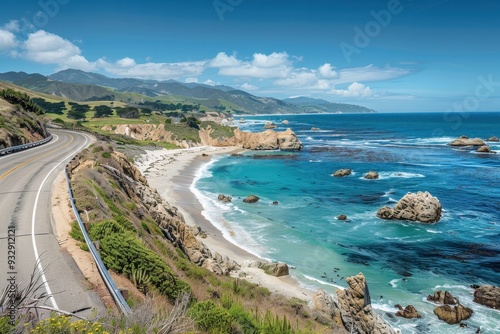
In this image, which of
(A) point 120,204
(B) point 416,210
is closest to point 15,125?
(A) point 120,204

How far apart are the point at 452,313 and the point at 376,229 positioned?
15.8 metres

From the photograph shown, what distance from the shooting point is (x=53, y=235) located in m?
15.0

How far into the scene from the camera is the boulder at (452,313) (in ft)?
67.1

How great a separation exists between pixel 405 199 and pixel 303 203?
1290 centimetres

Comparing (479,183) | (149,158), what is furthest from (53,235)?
(149,158)

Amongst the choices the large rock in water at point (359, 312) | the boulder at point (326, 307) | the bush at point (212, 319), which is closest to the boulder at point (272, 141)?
the large rock in water at point (359, 312)

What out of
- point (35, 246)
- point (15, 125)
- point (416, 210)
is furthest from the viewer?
point (15, 125)

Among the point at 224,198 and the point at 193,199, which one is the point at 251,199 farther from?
the point at 193,199

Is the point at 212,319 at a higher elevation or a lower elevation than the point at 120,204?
higher

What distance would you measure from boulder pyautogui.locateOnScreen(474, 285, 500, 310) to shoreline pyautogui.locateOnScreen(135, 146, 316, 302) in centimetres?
1119

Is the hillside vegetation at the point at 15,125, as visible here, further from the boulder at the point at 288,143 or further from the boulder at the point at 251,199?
the boulder at the point at 288,143

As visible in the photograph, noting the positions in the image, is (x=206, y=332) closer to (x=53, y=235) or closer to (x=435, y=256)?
(x=53, y=235)

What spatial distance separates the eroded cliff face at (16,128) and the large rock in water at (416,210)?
4623 centimetres

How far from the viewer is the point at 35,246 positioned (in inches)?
541
